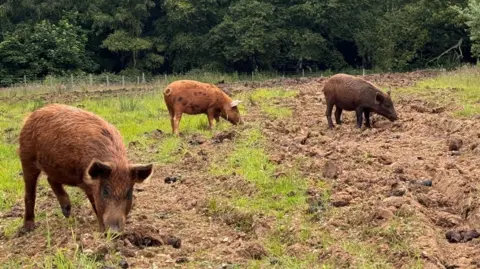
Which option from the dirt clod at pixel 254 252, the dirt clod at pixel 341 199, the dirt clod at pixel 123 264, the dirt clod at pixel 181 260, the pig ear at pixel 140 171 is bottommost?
the dirt clod at pixel 341 199

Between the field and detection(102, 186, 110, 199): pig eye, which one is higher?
detection(102, 186, 110, 199): pig eye

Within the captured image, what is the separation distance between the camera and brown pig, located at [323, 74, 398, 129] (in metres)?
14.5

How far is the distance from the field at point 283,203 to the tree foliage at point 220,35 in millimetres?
35281

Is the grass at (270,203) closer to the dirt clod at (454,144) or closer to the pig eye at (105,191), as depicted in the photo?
the pig eye at (105,191)

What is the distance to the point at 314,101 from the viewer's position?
70.5ft

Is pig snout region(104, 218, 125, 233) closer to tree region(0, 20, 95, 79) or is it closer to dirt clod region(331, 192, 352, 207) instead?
dirt clod region(331, 192, 352, 207)

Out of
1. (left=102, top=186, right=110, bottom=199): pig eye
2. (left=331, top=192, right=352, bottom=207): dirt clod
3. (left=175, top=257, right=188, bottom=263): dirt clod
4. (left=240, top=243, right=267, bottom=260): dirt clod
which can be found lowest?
(left=331, top=192, right=352, bottom=207): dirt clod

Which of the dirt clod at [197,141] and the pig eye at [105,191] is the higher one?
the pig eye at [105,191]

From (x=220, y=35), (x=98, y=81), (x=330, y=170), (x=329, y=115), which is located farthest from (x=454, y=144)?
(x=220, y=35)

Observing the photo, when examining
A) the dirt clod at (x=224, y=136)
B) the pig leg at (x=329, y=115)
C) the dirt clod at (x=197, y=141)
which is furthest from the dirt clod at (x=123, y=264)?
the pig leg at (x=329, y=115)

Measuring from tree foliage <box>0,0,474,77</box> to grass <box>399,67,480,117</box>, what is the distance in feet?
75.3

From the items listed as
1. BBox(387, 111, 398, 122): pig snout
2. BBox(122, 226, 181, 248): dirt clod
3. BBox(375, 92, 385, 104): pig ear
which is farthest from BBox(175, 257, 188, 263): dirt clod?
BBox(387, 111, 398, 122): pig snout

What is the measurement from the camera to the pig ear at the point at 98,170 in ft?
20.0

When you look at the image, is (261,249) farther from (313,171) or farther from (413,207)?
(313,171)
